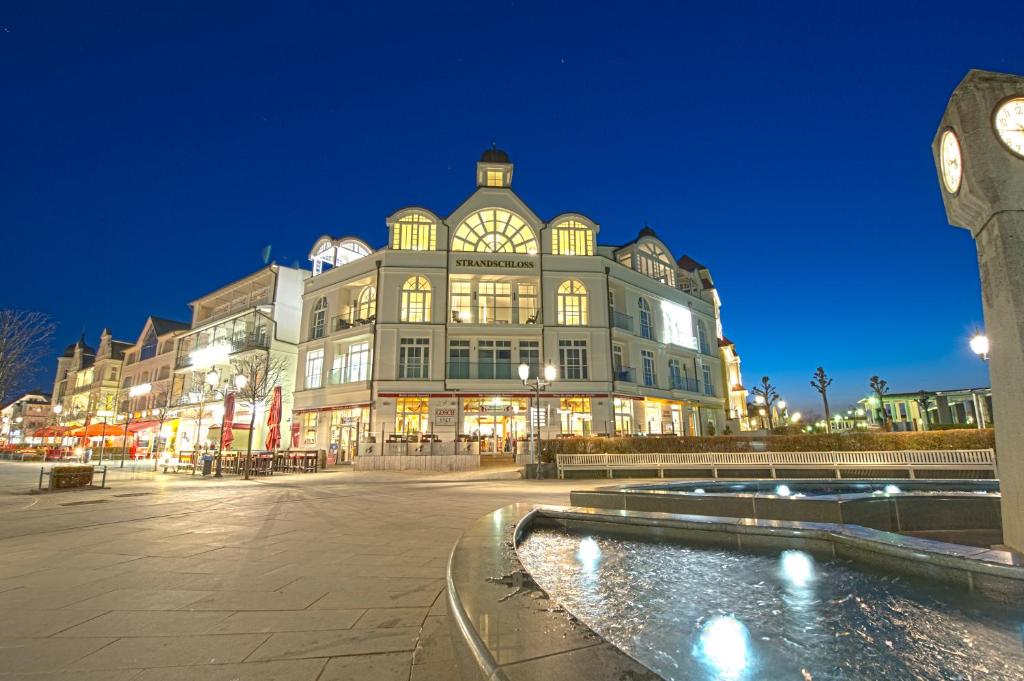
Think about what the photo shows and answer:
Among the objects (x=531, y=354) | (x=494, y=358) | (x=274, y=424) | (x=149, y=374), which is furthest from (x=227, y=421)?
(x=149, y=374)

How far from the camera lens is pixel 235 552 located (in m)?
5.51

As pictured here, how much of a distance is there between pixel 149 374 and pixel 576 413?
47.1 m

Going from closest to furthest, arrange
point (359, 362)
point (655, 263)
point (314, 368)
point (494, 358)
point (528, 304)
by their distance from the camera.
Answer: point (494, 358) → point (359, 362) → point (528, 304) → point (314, 368) → point (655, 263)

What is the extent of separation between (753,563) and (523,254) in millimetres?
27911

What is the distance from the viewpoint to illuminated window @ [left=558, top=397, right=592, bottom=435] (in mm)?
29644

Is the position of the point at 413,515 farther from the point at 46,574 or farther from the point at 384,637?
the point at 384,637

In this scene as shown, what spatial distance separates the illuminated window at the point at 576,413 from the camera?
29.6 metres

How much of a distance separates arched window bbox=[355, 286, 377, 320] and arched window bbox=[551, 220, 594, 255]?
12.7m

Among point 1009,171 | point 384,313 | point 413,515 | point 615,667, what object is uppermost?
point 384,313

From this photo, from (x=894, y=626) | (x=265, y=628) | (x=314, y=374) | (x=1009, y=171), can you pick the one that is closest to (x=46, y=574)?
(x=265, y=628)

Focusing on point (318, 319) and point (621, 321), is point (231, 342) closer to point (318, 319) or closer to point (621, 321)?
point (318, 319)

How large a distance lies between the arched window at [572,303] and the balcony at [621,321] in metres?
2.19

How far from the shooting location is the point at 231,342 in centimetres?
3819

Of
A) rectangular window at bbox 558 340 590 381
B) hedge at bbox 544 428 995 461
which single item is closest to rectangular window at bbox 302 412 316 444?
rectangular window at bbox 558 340 590 381
